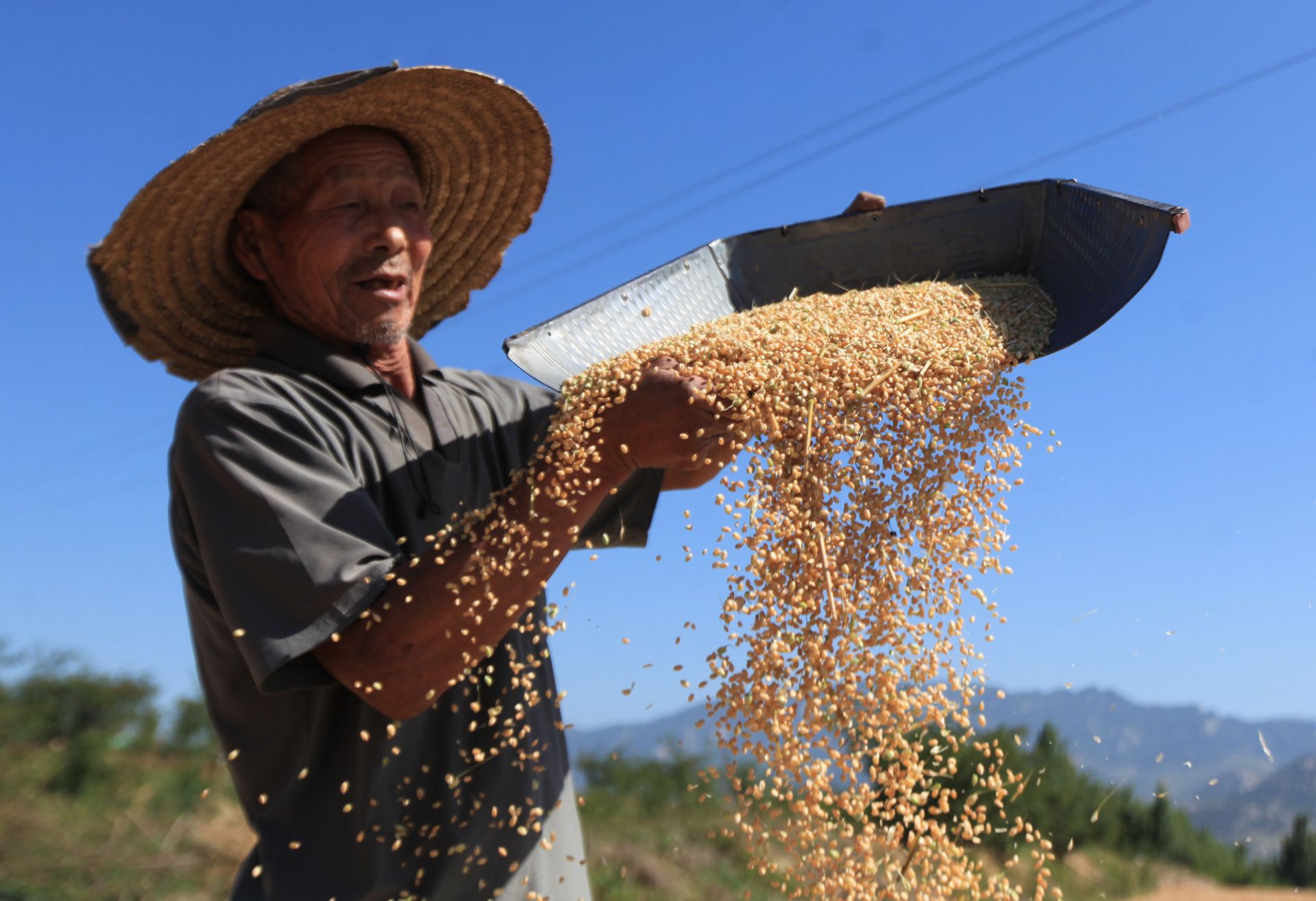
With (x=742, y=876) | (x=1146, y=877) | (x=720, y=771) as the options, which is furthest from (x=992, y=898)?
(x=1146, y=877)

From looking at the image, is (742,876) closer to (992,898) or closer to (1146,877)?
(1146,877)

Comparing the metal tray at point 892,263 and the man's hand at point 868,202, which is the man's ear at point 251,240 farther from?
the man's hand at point 868,202

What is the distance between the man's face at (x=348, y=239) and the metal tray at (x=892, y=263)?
265mm

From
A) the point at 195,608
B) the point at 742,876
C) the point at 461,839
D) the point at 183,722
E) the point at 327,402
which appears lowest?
the point at 183,722

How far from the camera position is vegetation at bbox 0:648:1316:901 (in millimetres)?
6512

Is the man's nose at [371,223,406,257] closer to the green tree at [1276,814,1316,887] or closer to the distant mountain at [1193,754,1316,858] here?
the distant mountain at [1193,754,1316,858]

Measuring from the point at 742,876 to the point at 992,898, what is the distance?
5.93 metres

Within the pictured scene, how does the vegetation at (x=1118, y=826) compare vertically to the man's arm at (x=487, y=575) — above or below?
below

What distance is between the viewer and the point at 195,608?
1.76 meters

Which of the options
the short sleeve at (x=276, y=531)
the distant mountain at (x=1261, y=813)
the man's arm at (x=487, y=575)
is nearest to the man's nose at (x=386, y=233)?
the short sleeve at (x=276, y=531)

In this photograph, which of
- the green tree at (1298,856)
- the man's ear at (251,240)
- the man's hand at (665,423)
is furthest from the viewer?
the green tree at (1298,856)

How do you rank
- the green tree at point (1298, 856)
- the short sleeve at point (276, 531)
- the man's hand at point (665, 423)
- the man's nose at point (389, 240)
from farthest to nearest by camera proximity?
the green tree at point (1298, 856) → the man's nose at point (389, 240) → the man's hand at point (665, 423) → the short sleeve at point (276, 531)

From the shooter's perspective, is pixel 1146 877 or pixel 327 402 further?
pixel 1146 877

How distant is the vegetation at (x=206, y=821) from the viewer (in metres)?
6.51
